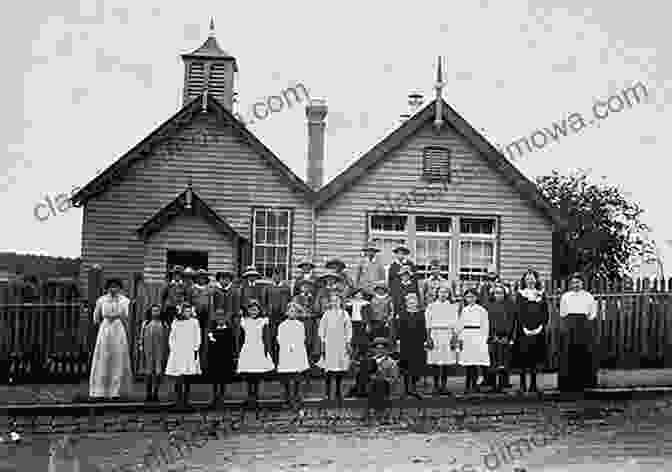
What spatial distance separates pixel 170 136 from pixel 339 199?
14.2 feet

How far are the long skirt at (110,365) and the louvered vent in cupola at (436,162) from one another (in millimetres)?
11764

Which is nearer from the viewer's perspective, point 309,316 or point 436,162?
point 309,316

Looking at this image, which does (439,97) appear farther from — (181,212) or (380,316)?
(380,316)

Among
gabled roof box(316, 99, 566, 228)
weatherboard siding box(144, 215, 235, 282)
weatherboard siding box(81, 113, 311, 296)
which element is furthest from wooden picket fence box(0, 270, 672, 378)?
weatherboard siding box(81, 113, 311, 296)

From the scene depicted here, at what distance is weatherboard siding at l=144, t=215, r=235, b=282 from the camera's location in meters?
25.2

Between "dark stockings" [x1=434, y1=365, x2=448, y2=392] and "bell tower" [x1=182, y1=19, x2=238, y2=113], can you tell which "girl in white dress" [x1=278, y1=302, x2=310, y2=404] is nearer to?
"dark stockings" [x1=434, y1=365, x2=448, y2=392]

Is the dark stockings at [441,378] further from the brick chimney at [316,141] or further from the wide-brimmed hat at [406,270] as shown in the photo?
the brick chimney at [316,141]

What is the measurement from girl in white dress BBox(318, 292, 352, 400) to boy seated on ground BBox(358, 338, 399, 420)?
394 mm

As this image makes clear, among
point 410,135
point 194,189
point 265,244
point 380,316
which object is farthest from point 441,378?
point 194,189

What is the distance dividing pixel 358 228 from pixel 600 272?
1712 centimetres

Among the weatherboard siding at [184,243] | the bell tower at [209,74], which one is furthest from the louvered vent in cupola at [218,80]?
the weatherboard siding at [184,243]

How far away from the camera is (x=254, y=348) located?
1582 cm

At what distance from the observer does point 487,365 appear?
1658 centimetres

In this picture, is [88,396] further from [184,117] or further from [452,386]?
[184,117]
